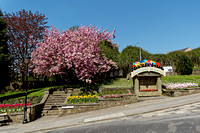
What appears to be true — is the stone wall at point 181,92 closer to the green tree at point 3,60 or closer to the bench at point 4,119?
the bench at point 4,119

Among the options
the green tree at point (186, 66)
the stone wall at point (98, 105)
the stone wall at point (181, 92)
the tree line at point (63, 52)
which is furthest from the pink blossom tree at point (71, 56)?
the green tree at point (186, 66)

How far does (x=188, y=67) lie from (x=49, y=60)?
2485 centimetres

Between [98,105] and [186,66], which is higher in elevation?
[186,66]

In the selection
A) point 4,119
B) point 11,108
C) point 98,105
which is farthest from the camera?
point 11,108

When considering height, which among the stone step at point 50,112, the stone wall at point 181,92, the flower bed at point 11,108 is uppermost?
the stone wall at point 181,92

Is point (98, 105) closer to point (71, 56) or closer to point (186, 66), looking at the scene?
point (71, 56)

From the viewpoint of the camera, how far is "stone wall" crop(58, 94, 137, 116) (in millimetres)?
12516

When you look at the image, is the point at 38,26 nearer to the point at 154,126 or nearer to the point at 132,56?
the point at 132,56

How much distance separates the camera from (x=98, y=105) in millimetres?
12961

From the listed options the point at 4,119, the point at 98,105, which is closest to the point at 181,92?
the point at 98,105

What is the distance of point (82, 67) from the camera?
1858 centimetres

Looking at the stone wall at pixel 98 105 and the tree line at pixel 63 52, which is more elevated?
the tree line at pixel 63 52

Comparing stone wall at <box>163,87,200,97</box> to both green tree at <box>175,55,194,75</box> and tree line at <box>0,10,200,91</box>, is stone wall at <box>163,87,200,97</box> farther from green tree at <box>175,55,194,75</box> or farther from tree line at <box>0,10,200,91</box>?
green tree at <box>175,55,194,75</box>

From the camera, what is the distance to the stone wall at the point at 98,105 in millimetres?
12516
